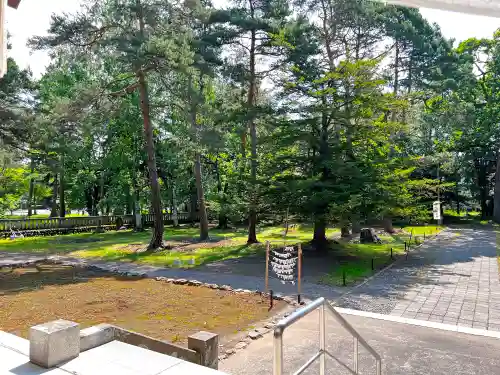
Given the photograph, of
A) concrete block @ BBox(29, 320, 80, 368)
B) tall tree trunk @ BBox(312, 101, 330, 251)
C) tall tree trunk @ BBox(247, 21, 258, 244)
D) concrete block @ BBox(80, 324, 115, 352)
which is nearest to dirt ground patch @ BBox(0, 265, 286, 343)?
concrete block @ BBox(80, 324, 115, 352)

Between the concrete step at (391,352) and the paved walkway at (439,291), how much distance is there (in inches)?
47.2

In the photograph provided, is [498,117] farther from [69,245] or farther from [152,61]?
[69,245]

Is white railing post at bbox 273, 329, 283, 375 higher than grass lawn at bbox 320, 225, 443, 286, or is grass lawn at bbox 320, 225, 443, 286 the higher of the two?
white railing post at bbox 273, 329, 283, 375

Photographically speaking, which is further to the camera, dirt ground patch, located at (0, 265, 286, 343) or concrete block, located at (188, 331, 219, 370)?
dirt ground patch, located at (0, 265, 286, 343)

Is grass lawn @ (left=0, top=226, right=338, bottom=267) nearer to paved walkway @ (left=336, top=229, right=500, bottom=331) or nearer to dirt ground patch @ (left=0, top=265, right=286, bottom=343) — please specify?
dirt ground patch @ (left=0, top=265, right=286, bottom=343)

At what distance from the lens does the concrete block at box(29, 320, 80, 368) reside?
12.4 feet

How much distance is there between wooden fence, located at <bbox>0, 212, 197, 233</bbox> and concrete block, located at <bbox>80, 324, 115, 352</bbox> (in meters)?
23.5

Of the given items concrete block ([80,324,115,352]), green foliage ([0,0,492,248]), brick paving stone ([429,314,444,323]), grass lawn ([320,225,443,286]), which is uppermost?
green foliage ([0,0,492,248])

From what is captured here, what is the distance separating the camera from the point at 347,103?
14812 millimetres

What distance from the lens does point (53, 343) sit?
3791mm

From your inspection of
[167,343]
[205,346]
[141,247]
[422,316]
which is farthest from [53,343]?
[141,247]

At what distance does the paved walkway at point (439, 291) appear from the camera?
8.15m

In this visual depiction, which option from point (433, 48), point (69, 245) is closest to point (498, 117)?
point (433, 48)

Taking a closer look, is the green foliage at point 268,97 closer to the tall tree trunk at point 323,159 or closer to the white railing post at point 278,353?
the tall tree trunk at point 323,159
